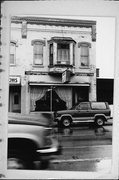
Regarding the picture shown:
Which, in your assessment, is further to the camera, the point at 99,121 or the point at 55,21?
the point at 99,121

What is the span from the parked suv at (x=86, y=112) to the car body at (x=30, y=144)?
→ 8.0 inches

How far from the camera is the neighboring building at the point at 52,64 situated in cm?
254

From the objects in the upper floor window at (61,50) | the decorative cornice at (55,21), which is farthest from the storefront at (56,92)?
the decorative cornice at (55,21)

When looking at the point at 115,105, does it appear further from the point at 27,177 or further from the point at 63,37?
the point at 27,177

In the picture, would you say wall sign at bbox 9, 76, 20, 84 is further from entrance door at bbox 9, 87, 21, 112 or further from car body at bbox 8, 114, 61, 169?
car body at bbox 8, 114, 61, 169

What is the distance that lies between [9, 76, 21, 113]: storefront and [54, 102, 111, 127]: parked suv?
0.45 metres

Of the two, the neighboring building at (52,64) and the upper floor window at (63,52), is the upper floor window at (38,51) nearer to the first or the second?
the neighboring building at (52,64)

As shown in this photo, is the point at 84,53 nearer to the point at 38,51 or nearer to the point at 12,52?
the point at 38,51

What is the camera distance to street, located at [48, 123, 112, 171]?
101 inches

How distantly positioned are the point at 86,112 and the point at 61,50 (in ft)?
2.59

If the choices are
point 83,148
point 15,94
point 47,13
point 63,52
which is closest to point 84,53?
point 63,52

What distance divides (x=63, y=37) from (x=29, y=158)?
1.43 metres

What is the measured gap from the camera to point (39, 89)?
264 cm

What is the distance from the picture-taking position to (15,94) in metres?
2.47
